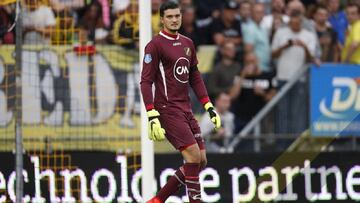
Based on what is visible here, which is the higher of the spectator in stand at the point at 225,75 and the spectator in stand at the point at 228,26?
the spectator in stand at the point at 228,26

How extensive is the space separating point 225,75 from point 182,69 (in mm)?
4844

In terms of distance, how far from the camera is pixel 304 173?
13211mm

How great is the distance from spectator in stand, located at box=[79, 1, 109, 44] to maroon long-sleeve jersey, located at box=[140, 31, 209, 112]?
13.9 ft

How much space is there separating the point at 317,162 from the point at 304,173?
0.23m

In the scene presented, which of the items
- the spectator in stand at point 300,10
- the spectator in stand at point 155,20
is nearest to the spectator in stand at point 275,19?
the spectator in stand at point 300,10

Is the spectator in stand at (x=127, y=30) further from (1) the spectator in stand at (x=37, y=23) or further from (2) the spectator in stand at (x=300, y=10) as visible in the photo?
(2) the spectator in stand at (x=300, y=10)

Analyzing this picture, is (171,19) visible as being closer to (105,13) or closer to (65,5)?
(65,5)

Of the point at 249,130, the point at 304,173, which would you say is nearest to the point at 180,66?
the point at 304,173

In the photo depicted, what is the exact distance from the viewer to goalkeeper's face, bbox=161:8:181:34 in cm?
976

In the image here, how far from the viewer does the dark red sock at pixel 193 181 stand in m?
9.92

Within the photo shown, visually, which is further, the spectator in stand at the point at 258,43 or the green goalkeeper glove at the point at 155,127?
the spectator in stand at the point at 258,43

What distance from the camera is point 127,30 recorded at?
43.6 ft

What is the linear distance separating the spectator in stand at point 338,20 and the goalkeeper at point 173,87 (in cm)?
619

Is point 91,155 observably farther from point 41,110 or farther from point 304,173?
point 304,173
